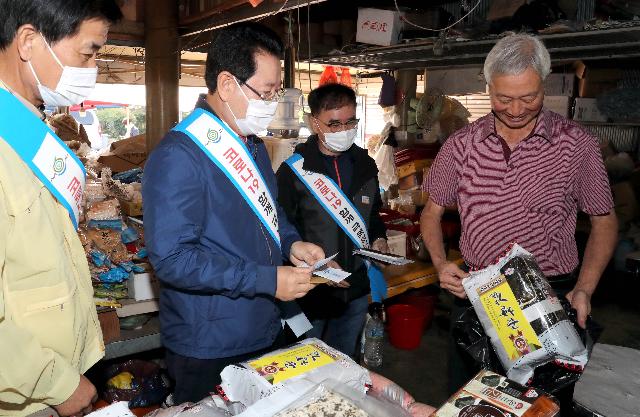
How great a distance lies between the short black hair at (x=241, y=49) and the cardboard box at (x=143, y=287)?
148 cm

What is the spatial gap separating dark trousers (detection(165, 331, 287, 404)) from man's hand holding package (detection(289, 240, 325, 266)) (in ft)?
1.60

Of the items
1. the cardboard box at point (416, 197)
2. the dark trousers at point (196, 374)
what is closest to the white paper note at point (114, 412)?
the dark trousers at point (196, 374)

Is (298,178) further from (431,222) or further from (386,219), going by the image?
(386,219)

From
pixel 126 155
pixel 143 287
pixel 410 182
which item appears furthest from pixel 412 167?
pixel 143 287

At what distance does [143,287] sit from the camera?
9.65ft

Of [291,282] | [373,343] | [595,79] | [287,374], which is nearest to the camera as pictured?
[287,374]

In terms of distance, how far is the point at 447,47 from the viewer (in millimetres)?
3842

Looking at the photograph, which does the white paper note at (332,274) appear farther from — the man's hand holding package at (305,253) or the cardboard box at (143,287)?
the cardboard box at (143,287)

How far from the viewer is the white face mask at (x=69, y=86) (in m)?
1.47

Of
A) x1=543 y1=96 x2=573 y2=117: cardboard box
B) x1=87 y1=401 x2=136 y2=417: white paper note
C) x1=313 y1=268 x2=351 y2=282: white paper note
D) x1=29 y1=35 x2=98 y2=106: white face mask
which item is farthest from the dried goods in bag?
x1=543 y1=96 x2=573 y2=117: cardboard box

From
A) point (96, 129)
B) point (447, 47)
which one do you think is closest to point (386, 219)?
point (447, 47)

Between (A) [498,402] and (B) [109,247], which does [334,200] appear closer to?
(B) [109,247]

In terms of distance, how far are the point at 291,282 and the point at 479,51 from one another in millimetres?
3029

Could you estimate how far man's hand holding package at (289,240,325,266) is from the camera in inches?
85.4
